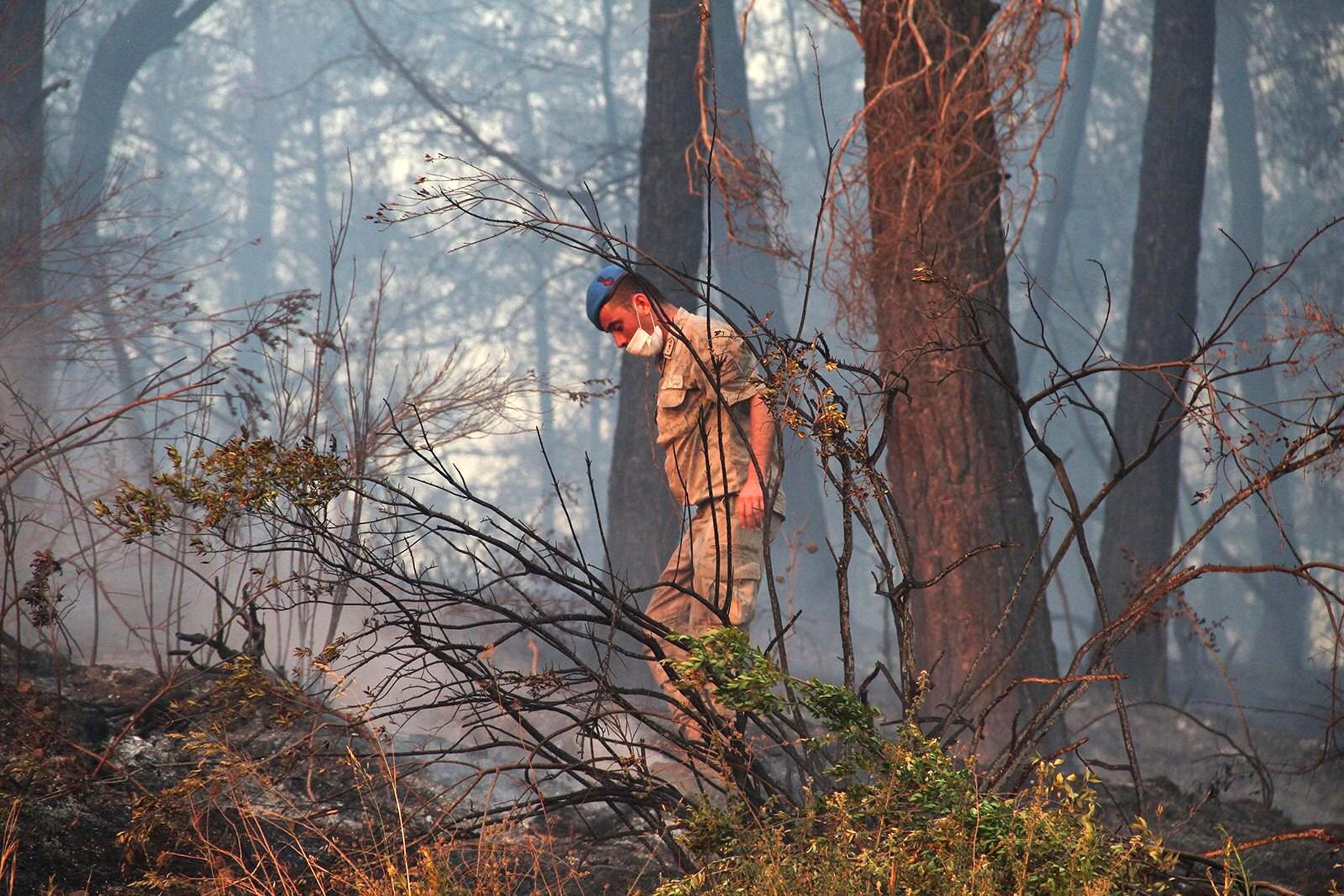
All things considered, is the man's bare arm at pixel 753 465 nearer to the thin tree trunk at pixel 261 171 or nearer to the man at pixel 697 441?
the man at pixel 697 441

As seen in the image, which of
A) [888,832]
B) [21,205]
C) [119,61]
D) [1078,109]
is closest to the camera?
[888,832]

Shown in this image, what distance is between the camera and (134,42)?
17.2 m

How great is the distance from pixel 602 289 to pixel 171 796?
2.33 metres

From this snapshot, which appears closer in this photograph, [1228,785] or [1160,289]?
[1228,785]

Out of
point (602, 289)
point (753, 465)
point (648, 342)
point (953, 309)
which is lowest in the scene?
point (753, 465)

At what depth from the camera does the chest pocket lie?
13.6 feet

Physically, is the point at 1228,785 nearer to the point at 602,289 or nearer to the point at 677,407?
the point at 677,407

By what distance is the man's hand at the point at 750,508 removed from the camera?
4020mm

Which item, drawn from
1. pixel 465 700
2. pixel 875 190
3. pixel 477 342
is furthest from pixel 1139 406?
pixel 477 342

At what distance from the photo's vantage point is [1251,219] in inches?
939

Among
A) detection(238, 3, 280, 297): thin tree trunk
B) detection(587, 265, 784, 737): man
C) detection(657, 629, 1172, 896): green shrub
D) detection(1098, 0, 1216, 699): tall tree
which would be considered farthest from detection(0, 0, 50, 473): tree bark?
detection(238, 3, 280, 297): thin tree trunk

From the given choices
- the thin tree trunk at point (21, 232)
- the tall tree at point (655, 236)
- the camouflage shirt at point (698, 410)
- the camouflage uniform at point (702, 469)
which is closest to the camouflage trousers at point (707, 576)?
the camouflage uniform at point (702, 469)

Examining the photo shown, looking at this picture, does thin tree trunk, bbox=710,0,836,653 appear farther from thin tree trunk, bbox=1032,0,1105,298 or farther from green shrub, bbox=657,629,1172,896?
green shrub, bbox=657,629,1172,896

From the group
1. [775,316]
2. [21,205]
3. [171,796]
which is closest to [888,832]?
[171,796]
